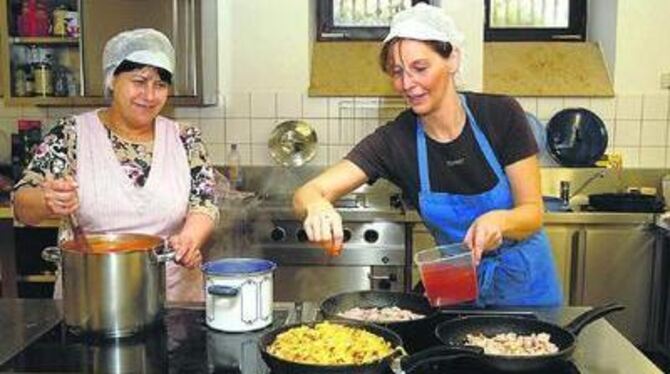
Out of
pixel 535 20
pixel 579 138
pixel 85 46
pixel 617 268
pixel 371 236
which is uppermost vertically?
pixel 535 20

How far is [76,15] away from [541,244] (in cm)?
261

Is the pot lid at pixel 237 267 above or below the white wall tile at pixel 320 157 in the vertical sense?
below

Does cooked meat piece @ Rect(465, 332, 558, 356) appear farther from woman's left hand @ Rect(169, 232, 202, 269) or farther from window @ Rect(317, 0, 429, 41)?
window @ Rect(317, 0, 429, 41)

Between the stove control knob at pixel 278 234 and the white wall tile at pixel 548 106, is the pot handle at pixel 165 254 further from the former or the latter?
the white wall tile at pixel 548 106

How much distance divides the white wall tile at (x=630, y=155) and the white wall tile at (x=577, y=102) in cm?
28

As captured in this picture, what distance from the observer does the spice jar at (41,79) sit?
139 inches

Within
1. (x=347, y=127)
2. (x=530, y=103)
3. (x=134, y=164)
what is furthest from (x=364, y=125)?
(x=134, y=164)

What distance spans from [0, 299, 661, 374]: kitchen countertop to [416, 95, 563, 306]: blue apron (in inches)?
6.5

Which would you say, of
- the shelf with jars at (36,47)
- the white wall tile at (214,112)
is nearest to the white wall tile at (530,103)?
the white wall tile at (214,112)

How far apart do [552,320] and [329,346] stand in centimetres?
60

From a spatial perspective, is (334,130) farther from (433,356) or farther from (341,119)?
(433,356)

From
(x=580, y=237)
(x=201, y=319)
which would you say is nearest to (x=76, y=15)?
(x=201, y=319)

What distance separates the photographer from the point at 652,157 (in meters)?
3.82

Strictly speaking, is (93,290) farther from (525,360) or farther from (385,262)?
(385,262)
